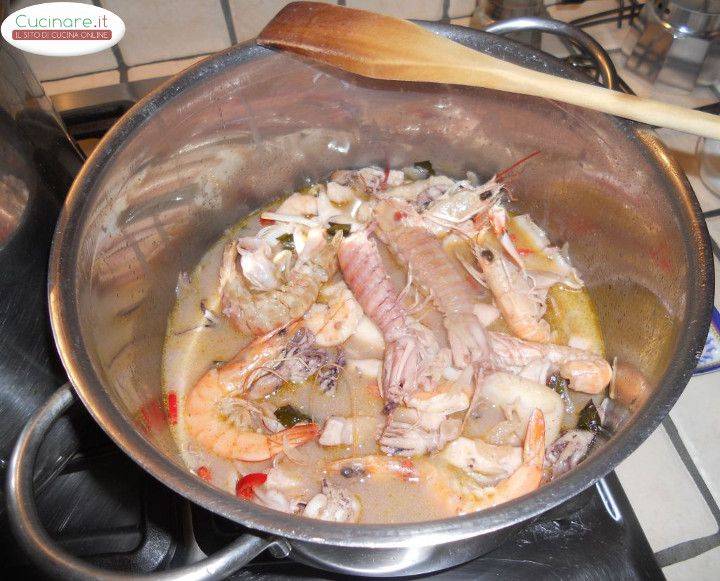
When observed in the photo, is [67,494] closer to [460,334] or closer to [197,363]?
[197,363]

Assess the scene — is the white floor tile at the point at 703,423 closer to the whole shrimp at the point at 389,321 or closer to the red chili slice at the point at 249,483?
the whole shrimp at the point at 389,321

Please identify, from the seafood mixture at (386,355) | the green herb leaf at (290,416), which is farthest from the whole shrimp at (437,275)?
the green herb leaf at (290,416)

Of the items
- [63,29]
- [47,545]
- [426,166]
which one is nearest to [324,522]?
[47,545]

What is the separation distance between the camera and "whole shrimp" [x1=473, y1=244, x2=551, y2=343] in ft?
4.92

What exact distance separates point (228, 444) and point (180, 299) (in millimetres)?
462

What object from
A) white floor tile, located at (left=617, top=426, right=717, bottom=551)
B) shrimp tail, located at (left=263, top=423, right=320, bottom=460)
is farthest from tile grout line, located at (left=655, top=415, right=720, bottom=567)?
shrimp tail, located at (left=263, top=423, right=320, bottom=460)

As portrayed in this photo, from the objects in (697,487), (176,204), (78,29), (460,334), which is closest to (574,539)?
(697,487)

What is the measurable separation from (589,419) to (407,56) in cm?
89

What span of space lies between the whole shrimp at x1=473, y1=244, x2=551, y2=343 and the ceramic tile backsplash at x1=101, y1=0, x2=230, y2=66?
1.07m

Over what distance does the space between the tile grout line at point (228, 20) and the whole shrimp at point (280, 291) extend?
70 cm

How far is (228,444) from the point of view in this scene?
1327mm

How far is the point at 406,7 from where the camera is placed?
1.91 meters

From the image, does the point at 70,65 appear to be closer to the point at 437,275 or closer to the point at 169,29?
the point at 169,29

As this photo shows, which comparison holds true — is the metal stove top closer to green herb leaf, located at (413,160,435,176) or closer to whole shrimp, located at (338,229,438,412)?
whole shrimp, located at (338,229,438,412)
